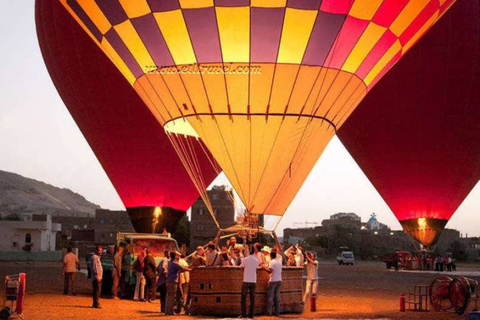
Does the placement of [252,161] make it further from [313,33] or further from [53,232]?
Answer: [53,232]

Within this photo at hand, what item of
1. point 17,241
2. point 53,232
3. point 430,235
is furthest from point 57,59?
point 53,232

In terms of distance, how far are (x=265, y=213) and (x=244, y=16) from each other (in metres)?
3.45

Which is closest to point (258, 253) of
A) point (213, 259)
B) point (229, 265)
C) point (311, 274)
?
point (229, 265)

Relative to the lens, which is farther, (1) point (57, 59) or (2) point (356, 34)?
(1) point (57, 59)

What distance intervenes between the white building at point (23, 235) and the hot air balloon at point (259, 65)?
175ft

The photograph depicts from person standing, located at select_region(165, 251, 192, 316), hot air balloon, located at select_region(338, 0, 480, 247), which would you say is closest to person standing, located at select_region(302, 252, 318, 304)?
person standing, located at select_region(165, 251, 192, 316)

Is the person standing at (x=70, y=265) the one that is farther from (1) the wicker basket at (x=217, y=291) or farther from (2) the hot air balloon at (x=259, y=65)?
(1) the wicker basket at (x=217, y=291)

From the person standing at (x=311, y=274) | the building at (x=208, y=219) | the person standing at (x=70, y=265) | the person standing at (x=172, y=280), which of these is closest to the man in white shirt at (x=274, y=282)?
the person standing at (x=172, y=280)

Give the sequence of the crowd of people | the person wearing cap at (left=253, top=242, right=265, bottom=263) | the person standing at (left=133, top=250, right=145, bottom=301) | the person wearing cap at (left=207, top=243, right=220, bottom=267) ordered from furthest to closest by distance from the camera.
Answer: the person standing at (left=133, top=250, right=145, bottom=301) < the person wearing cap at (left=207, top=243, right=220, bottom=267) < the person wearing cap at (left=253, top=242, right=265, bottom=263) < the crowd of people

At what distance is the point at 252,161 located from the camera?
13531mm

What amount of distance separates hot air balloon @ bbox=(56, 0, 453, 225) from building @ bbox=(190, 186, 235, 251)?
2198 inches

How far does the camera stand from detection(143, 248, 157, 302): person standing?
1492 cm

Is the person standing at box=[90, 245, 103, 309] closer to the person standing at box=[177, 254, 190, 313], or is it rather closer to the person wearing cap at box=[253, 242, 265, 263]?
the person standing at box=[177, 254, 190, 313]

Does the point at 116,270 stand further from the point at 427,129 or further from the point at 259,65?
the point at 427,129
